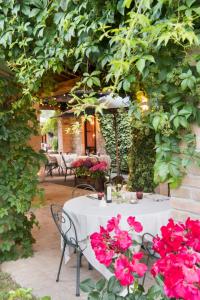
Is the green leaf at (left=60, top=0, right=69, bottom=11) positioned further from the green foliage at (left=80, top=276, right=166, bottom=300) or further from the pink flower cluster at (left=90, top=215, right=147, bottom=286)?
the green foliage at (left=80, top=276, right=166, bottom=300)

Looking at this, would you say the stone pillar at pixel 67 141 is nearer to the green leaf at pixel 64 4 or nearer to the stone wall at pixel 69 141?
the stone wall at pixel 69 141

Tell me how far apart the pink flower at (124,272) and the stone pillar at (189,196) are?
555 millimetres

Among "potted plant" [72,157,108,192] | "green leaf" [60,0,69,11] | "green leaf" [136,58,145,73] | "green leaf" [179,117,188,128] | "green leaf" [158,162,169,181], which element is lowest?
"potted plant" [72,157,108,192]

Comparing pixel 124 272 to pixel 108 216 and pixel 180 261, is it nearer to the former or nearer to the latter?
pixel 180 261

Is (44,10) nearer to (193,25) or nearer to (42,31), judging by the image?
(42,31)

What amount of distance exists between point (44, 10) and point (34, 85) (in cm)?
60

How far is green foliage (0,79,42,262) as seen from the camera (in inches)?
153

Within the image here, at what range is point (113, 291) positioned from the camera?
4.94 ft

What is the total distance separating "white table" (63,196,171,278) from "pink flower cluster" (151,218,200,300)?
1.79 m

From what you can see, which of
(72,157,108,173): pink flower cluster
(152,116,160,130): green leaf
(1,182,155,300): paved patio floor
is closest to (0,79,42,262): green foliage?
(1,182,155,300): paved patio floor

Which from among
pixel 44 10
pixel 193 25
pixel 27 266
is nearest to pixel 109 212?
pixel 27 266

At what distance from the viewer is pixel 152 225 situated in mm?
3350

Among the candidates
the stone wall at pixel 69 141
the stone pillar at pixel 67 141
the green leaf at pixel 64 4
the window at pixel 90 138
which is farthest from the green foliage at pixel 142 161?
the stone pillar at pixel 67 141

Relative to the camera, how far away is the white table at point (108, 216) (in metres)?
3.31
